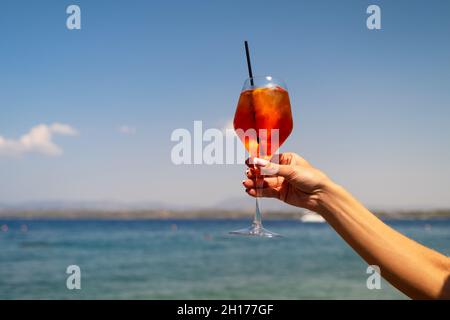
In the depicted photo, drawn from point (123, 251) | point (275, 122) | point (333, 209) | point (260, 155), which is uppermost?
point (275, 122)

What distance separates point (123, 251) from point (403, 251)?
101 ft

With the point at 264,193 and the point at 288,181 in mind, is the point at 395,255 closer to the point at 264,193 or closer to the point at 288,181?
the point at 288,181

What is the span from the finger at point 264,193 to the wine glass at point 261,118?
15mm

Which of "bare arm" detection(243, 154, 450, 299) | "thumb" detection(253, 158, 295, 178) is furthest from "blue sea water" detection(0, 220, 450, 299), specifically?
"bare arm" detection(243, 154, 450, 299)

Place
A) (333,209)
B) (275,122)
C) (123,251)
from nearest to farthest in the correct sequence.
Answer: (333,209) < (275,122) < (123,251)

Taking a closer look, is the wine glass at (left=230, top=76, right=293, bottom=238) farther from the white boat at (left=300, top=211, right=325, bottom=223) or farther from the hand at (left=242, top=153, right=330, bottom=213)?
the white boat at (left=300, top=211, right=325, bottom=223)

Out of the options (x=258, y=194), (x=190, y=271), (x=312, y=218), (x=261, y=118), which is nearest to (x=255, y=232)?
(x=258, y=194)

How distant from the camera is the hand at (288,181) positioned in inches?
75.9

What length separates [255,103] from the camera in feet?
7.81

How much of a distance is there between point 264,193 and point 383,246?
0.79 m

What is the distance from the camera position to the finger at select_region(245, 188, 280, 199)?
2.29 meters

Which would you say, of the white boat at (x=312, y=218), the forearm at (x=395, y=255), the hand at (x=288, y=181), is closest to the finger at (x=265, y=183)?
the hand at (x=288, y=181)
